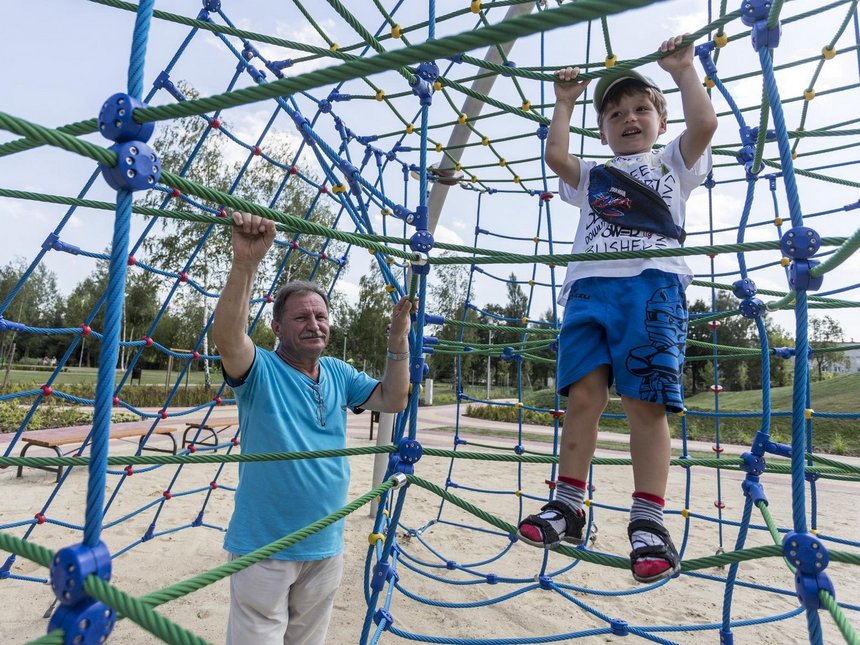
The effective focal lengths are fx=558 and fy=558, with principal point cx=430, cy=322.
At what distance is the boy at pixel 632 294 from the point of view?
1301 millimetres

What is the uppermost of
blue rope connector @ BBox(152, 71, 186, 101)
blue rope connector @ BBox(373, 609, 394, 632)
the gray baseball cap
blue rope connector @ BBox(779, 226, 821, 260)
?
blue rope connector @ BBox(152, 71, 186, 101)

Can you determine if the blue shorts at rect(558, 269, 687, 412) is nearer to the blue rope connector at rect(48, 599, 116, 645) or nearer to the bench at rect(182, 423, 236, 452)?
the blue rope connector at rect(48, 599, 116, 645)

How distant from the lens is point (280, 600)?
57.0 inches

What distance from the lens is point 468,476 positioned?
18.2 feet

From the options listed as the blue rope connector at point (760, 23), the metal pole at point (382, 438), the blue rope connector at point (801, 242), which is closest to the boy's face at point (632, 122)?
the blue rope connector at point (760, 23)

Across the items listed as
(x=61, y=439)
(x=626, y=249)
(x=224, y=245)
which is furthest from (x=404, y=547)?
(x=224, y=245)

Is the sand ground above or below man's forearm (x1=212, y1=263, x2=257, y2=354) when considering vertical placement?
below

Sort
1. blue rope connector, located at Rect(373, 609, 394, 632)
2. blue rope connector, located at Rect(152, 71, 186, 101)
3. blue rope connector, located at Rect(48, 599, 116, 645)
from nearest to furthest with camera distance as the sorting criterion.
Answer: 1. blue rope connector, located at Rect(48, 599, 116, 645)
2. blue rope connector, located at Rect(373, 609, 394, 632)
3. blue rope connector, located at Rect(152, 71, 186, 101)

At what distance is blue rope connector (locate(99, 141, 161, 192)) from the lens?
0.80 meters

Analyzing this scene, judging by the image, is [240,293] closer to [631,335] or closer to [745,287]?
[631,335]

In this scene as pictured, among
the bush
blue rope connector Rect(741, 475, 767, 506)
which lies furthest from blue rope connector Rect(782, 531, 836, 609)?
the bush

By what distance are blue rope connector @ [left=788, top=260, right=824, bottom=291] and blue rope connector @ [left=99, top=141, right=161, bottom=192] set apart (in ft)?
4.02

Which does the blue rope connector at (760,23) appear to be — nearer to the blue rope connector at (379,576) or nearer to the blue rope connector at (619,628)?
the blue rope connector at (379,576)

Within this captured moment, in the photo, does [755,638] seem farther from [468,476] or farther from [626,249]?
[468,476]
